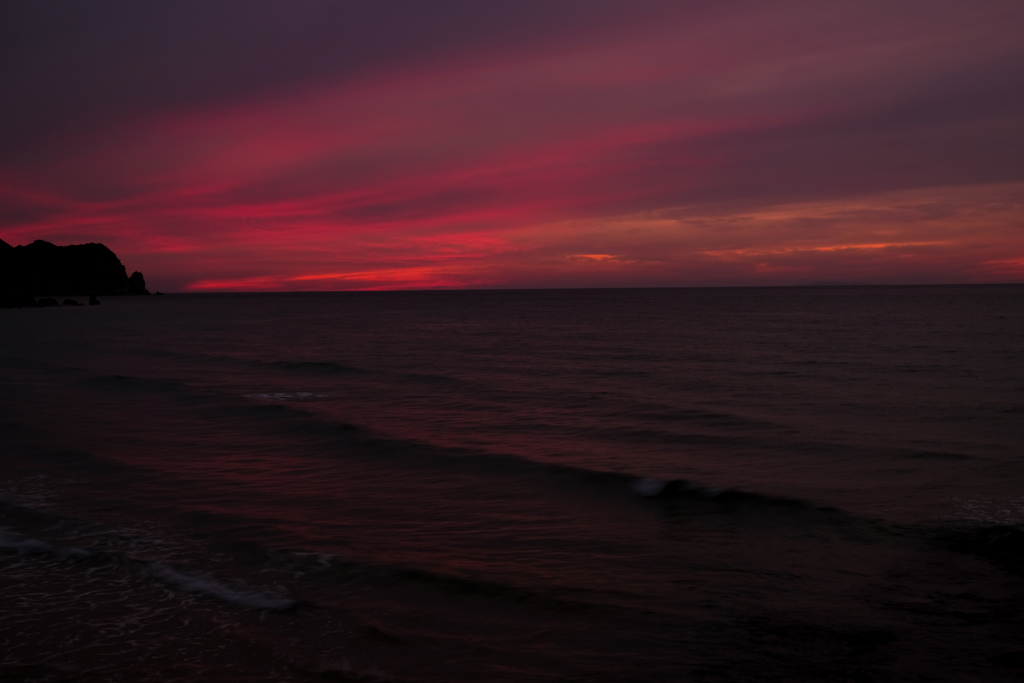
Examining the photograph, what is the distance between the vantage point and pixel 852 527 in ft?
34.1

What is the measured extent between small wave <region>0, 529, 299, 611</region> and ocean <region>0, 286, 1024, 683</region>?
53 mm

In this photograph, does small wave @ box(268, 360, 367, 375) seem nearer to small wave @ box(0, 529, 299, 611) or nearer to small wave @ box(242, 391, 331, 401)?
small wave @ box(242, 391, 331, 401)

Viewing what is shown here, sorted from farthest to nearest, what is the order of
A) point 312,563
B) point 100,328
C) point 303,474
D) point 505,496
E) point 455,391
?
1. point 100,328
2. point 455,391
3. point 303,474
4. point 505,496
5. point 312,563

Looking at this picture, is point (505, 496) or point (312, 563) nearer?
point (312, 563)

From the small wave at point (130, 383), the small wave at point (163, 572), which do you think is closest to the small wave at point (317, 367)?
the small wave at point (130, 383)

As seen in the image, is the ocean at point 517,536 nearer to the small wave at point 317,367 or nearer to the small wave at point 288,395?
the small wave at point 288,395

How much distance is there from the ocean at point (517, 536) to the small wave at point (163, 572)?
5cm

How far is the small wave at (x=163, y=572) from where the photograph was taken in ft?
25.9

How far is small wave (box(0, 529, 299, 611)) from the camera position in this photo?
7.90 m

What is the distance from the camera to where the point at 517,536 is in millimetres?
10195

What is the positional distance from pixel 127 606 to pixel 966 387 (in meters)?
24.7

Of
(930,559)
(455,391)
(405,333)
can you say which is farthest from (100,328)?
(930,559)

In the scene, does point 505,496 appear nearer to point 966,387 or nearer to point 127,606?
point 127,606

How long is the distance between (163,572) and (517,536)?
450cm
